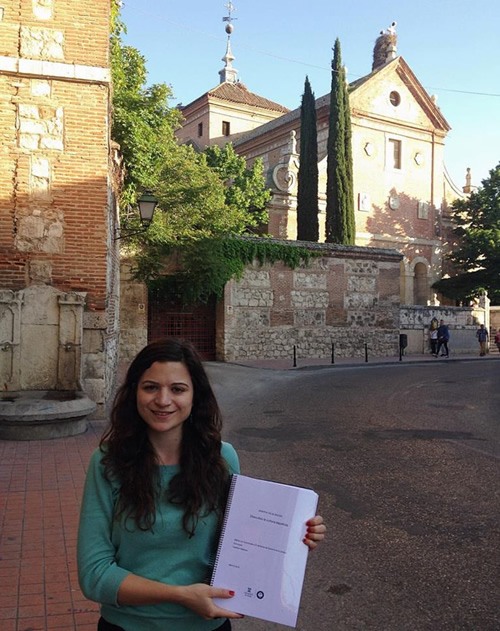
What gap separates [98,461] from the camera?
1714mm

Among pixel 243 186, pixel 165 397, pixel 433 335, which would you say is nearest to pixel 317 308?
pixel 433 335

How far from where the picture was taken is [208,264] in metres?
19.5

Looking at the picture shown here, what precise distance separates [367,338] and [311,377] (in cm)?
842

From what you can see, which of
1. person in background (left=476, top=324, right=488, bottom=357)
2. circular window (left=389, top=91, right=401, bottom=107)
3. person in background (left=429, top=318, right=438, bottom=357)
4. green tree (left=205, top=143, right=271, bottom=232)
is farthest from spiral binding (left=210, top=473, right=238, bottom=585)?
circular window (left=389, top=91, right=401, bottom=107)

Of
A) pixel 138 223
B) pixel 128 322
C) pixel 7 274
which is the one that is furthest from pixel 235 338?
pixel 7 274

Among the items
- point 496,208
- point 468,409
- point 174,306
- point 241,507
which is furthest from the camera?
point 496,208

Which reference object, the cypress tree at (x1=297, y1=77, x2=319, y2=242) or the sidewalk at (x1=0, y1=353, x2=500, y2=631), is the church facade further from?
the sidewalk at (x1=0, y1=353, x2=500, y2=631)

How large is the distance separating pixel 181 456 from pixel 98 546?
0.33 m

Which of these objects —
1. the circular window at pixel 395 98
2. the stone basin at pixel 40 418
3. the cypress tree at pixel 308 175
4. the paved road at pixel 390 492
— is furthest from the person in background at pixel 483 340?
the stone basin at pixel 40 418

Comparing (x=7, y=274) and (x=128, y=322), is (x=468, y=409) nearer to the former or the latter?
(x=7, y=274)

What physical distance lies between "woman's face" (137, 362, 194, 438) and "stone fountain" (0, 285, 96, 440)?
755cm

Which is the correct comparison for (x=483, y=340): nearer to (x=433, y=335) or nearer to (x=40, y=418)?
(x=433, y=335)

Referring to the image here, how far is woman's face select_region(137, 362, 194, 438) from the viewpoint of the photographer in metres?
1.74

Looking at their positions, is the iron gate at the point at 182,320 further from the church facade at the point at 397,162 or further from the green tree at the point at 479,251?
the green tree at the point at 479,251
